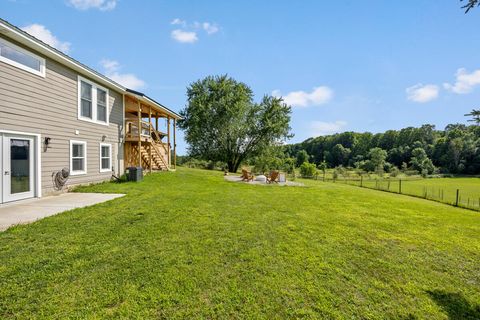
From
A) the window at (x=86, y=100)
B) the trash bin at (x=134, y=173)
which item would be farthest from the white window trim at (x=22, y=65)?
the trash bin at (x=134, y=173)

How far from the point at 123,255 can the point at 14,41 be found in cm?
728

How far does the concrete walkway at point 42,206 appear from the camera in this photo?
16.5ft

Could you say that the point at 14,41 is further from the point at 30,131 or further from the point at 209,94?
the point at 209,94

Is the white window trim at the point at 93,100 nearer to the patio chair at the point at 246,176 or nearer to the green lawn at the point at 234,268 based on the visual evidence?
the green lawn at the point at 234,268

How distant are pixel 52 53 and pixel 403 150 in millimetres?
80904

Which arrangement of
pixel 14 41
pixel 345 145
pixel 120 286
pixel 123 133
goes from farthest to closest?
pixel 345 145 < pixel 123 133 < pixel 14 41 < pixel 120 286

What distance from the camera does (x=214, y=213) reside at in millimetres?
5844

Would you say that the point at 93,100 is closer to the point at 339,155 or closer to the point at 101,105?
the point at 101,105

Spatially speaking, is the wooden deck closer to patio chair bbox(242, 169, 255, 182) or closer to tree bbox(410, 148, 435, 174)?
patio chair bbox(242, 169, 255, 182)

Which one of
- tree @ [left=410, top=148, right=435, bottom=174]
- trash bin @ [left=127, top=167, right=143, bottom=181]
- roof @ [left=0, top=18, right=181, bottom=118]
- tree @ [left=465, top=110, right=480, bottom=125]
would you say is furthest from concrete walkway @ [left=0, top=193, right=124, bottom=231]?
tree @ [left=410, top=148, right=435, bottom=174]

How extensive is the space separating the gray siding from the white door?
0.31 meters

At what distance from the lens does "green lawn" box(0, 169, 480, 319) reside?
2381mm

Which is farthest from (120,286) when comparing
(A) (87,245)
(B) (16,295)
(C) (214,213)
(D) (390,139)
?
(D) (390,139)

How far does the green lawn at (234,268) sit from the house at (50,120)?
305 cm
